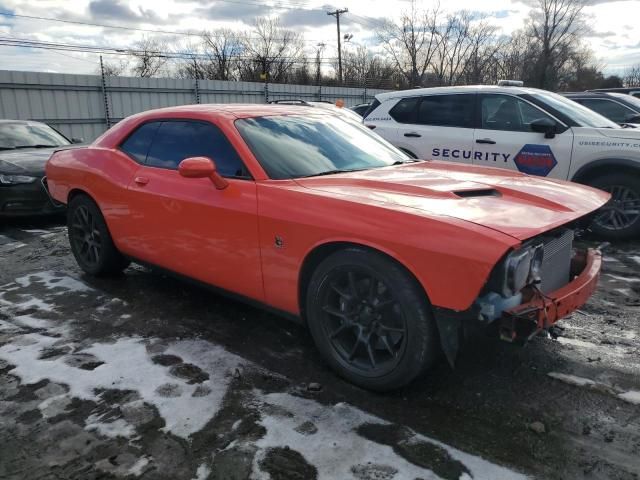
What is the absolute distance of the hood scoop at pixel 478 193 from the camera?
2841 millimetres

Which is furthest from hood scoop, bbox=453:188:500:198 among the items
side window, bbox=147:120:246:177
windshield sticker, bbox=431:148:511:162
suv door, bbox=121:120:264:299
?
windshield sticker, bbox=431:148:511:162

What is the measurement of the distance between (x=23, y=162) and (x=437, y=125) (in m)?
5.79

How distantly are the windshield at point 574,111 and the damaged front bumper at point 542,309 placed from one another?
370 centimetres

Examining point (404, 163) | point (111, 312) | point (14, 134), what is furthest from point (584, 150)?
point (14, 134)

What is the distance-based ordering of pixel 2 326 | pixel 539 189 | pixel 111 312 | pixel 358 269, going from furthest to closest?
pixel 111 312 → pixel 2 326 → pixel 539 189 → pixel 358 269

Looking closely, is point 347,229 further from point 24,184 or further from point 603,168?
point 24,184

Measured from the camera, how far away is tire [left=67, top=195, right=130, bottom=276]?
445 centimetres

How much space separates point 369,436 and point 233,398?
0.78 meters

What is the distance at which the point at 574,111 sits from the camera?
6137mm

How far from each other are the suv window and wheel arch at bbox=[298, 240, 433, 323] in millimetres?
4346

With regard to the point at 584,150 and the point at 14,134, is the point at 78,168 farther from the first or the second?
the point at 584,150

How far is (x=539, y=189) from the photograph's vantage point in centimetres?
307

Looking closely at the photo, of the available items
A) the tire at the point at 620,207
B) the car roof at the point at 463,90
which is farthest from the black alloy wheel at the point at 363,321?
the car roof at the point at 463,90

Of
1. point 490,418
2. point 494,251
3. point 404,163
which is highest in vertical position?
point 404,163
